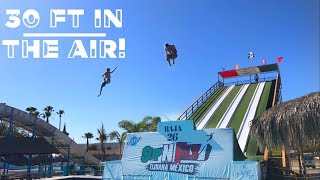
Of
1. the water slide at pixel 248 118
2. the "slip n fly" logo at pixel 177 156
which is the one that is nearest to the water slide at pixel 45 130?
the "slip n fly" logo at pixel 177 156

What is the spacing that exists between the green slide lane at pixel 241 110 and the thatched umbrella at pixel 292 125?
23.0 feet

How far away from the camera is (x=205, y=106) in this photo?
30656mm

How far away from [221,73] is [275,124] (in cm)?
2452

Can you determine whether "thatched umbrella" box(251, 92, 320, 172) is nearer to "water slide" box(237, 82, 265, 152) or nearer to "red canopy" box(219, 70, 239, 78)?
"water slide" box(237, 82, 265, 152)

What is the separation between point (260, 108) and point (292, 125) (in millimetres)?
11925

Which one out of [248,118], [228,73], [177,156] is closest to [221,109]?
[248,118]

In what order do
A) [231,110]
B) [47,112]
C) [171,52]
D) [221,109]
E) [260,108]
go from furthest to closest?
[47,112] → [221,109] → [231,110] → [260,108] → [171,52]

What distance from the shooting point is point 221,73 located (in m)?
39.8

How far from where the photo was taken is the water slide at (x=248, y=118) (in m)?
21.4

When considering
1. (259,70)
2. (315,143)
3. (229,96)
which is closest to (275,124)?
(315,143)

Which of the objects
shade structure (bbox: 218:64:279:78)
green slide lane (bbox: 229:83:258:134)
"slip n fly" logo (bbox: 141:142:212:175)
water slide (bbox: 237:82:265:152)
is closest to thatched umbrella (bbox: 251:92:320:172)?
"slip n fly" logo (bbox: 141:142:212:175)

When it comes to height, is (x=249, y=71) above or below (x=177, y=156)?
above

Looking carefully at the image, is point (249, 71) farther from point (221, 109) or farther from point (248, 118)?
point (248, 118)

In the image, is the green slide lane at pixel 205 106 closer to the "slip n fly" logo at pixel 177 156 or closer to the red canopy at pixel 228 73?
the red canopy at pixel 228 73
